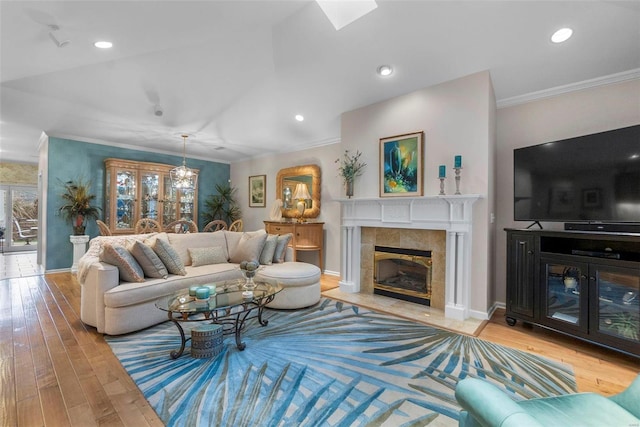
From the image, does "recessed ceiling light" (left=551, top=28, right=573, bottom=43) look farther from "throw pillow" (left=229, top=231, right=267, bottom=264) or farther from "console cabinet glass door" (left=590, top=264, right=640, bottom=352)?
"throw pillow" (left=229, top=231, right=267, bottom=264)

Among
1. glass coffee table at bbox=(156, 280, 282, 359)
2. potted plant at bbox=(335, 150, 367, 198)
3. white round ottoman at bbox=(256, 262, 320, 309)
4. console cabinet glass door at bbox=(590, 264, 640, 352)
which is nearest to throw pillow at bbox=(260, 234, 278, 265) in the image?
white round ottoman at bbox=(256, 262, 320, 309)

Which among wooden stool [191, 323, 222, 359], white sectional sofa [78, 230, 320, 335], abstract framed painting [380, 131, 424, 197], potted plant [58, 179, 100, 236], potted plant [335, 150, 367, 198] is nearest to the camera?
wooden stool [191, 323, 222, 359]

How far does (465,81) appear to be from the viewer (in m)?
3.24

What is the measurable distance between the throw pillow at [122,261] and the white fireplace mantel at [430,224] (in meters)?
2.66

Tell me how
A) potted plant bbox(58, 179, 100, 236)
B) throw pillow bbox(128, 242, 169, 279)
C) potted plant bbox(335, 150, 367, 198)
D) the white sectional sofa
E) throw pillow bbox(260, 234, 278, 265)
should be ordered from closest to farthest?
1. the white sectional sofa
2. throw pillow bbox(128, 242, 169, 279)
3. throw pillow bbox(260, 234, 278, 265)
4. potted plant bbox(335, 150, 367, 198)
5. potted plant bbox(58, 179, 100, 236)

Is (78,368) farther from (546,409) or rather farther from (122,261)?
(546,409)

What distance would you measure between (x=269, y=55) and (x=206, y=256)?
110 inches

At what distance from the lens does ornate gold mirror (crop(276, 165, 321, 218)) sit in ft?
18.0

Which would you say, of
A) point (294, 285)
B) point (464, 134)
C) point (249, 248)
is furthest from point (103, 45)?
point (464, 134)

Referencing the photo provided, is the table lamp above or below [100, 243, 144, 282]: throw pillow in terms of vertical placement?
above

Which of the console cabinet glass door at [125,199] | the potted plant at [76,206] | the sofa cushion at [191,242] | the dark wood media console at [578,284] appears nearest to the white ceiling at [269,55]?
the potted plant at [76,206]

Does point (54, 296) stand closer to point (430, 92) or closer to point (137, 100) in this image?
point (137, 100)

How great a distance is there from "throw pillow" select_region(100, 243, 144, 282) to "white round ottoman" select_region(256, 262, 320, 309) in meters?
1.32

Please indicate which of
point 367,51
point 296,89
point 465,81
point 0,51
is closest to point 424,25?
point 367,51
